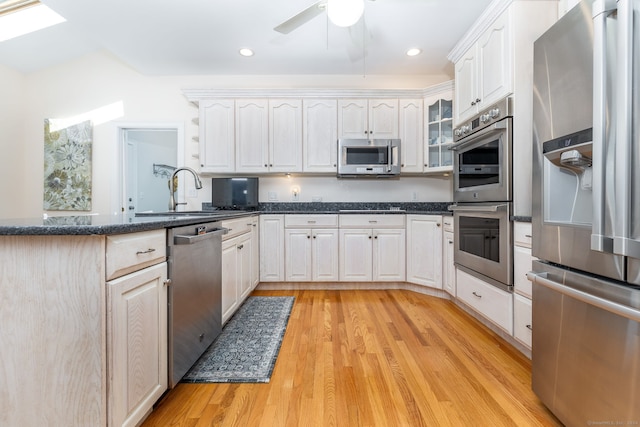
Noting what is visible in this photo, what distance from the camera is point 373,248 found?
3195 mm

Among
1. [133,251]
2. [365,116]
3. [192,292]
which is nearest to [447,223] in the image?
[365,116]

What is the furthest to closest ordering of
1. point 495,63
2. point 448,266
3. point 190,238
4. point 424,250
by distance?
1. point 424,250
2. point 448,266
3. point 495,63
4. point 190,238

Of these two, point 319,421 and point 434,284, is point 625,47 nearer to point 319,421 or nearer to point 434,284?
point 319,421

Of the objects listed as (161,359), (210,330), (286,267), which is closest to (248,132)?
(286,267)

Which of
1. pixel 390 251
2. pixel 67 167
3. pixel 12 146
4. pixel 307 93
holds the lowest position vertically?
pixel 390 251

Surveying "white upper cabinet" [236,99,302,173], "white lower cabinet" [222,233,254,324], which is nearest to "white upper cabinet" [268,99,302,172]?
"white upper cabinet" [236,99,302,173]

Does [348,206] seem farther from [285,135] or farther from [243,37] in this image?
[243,37]

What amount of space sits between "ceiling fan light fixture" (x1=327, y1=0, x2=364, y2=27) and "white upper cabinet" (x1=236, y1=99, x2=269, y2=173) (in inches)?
70.4

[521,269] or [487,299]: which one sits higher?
[521,269]

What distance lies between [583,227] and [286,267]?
261 centimetres

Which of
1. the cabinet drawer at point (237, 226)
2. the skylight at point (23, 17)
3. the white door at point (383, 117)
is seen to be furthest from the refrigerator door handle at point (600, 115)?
the skylight at point (23, 17)

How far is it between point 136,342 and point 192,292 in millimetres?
433

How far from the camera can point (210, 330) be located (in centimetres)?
178

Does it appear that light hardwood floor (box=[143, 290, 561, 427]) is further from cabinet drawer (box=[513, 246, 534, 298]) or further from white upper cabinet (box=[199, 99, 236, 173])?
white upper cabinet (box=[199, 99, 236, 173])
